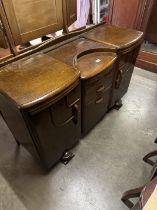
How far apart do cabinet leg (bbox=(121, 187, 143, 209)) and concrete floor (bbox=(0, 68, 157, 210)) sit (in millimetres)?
42

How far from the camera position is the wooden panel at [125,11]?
209 cm

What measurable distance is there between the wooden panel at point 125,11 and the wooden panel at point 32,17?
1.35 metres

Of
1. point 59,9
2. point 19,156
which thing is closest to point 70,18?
point 59,9

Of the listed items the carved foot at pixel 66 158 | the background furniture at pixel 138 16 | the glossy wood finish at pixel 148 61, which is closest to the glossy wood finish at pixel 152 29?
the background furniture at pixel 138 16

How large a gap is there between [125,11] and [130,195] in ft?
7.34

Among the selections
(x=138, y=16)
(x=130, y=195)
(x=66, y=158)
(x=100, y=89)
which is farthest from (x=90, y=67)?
(x=138, y=16)

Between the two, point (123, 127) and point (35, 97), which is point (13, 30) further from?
point (123, 127)

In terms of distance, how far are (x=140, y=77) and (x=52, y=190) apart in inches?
74.0

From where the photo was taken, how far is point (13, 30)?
3.27 feet

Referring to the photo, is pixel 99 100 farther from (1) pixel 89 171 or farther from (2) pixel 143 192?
(2) pixel 143 192

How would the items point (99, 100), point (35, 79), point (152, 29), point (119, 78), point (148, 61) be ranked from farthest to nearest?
point (152, 29) → point (148, 61) → point (119, 78) → point (99, 100) → point (35, 79)

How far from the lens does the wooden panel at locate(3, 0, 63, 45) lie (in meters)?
0.96

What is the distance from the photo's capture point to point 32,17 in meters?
1.05

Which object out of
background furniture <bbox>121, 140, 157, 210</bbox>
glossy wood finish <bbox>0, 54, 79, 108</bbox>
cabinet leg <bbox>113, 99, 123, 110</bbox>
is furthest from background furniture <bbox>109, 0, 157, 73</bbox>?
glossy wood finish <bbox>0, 54, 79, 108</bbox>
